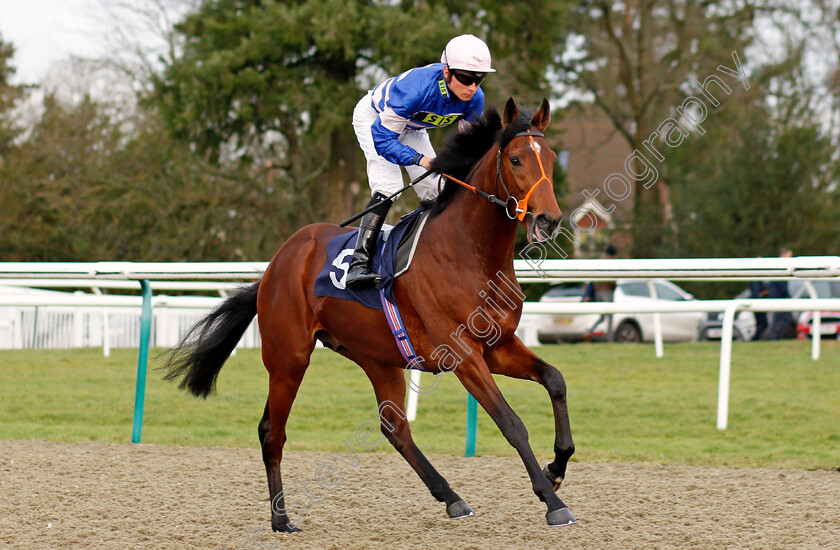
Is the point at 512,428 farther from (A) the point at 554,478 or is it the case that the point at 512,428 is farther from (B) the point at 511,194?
(B) the point at 511,194

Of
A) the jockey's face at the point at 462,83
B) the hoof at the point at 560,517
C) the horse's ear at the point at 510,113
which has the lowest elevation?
the hoof at the point at 560,517

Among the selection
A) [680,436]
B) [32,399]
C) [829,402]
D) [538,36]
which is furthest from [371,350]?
[538,36]

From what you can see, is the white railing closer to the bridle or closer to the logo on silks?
the logo on silks

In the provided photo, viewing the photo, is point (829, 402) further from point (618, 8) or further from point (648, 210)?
point (618, 8)

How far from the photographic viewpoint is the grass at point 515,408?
245 inches

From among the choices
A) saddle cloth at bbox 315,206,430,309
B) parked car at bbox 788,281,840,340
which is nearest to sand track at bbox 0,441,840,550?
saddle cloth at bbox 315,206,430,309

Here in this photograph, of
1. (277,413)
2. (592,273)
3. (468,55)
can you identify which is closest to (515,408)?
(592,273)

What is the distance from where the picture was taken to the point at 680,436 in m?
6.71

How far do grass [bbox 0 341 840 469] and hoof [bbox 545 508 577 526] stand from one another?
7.53 feet

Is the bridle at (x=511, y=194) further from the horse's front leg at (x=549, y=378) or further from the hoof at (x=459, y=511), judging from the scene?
the hoof at (x=459, y=511)

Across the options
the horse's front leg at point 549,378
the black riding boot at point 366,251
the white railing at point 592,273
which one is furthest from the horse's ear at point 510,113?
the white railing at point 592,273

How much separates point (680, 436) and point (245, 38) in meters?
12.4

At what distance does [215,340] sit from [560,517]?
2400 mm

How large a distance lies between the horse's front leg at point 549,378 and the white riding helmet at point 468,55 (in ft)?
4.07
